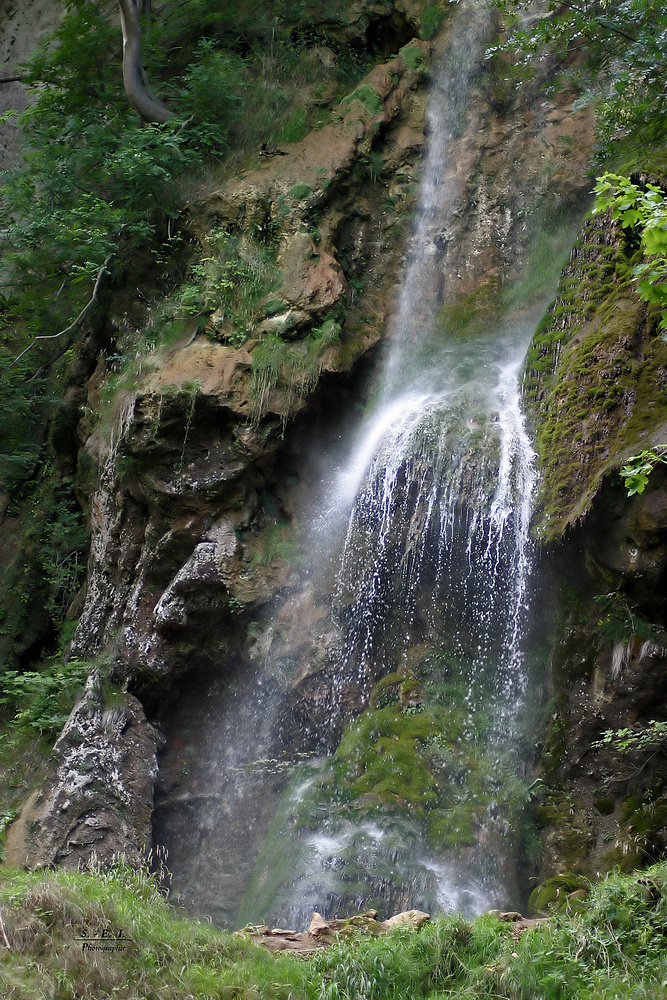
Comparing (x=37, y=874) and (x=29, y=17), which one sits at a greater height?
(x=29, y=17)

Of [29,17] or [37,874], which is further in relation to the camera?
[29,17]

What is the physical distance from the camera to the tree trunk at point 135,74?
11062 millimetres

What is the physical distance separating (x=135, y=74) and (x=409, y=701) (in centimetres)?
914

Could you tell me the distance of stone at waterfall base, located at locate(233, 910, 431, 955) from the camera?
5262 mm

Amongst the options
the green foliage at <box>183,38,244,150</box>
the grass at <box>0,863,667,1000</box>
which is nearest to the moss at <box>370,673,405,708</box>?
the grass at <box>0,863,667,1000</box>

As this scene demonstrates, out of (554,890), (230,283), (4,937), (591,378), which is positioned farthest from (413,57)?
(4,937)

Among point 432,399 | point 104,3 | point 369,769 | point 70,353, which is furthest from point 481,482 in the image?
point 104,3

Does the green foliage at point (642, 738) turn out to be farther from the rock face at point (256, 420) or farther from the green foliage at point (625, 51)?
the green foliage at point (625, 51)

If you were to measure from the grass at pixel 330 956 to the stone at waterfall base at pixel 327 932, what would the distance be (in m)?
0.28

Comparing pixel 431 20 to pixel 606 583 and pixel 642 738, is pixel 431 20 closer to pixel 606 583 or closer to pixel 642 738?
pixel 606 583

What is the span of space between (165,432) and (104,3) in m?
8.64

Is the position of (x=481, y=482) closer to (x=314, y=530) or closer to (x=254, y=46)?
(x=314, y=530)

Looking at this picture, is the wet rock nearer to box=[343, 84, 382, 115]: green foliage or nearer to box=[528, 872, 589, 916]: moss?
box=[528, 872, 589, 916]: moss

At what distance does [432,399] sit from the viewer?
9617mm
